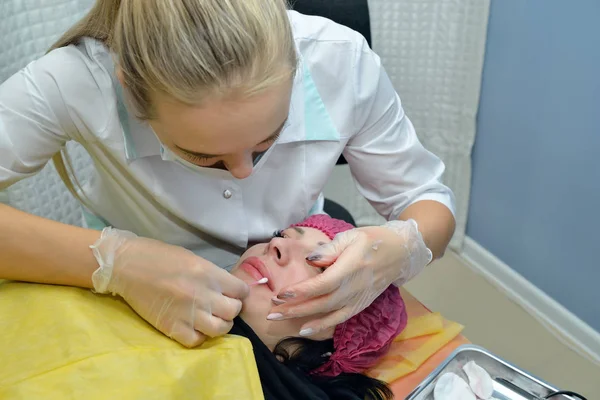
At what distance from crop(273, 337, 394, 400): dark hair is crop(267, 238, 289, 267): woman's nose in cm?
15

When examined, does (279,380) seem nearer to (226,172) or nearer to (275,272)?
(275,272)

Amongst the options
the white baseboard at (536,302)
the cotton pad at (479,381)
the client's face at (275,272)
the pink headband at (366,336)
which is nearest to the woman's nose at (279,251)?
the client's face at (275,272)

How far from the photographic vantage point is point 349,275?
3.51 feet

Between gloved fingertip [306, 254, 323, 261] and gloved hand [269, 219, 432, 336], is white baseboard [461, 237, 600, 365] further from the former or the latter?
gloved fingertip [306, 254, 323, 261]

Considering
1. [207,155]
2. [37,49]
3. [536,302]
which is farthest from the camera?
[536,302]

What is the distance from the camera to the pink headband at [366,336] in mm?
1102

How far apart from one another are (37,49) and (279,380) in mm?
1126

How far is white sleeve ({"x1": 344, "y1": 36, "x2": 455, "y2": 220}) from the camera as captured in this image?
50.7 inches

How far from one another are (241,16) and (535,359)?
69.6 inches

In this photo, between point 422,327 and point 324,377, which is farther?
point 422,327

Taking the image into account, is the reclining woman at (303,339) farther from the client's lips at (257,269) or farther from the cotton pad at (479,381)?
the cotton pad at (479,381)

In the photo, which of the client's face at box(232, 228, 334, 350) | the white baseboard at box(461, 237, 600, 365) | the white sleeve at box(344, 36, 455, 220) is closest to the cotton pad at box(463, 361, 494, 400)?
the client's face at box(232, 228, 334, 350)

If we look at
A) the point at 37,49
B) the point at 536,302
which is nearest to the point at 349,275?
the point at 37,49

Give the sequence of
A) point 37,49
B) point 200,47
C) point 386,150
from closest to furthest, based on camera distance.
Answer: point 200,47 < point 386,150 < point 37,49
